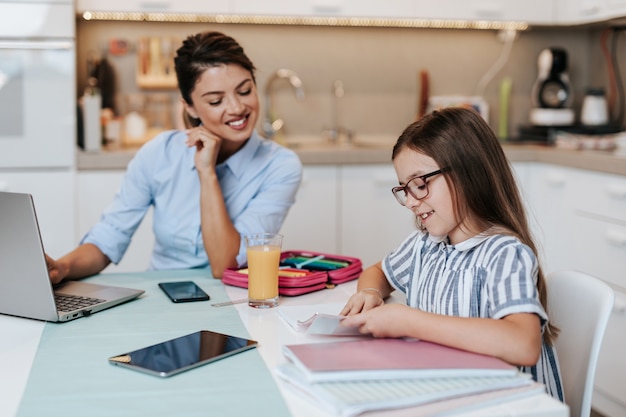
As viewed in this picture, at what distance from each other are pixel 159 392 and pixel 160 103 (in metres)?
2.70

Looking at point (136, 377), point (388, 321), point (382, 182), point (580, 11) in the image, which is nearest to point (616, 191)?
point (382, 182)

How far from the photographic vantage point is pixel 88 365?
125 centimetres

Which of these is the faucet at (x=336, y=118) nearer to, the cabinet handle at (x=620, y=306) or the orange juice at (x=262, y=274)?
the cabinet handle at (x=620, y=306)

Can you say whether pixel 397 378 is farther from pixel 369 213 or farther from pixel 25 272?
pixel 369 213

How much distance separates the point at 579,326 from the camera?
1.49 metres

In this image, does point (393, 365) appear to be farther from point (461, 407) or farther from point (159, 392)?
Answer: point (159, 392)

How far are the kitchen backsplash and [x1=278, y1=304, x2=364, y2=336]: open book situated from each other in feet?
7.65

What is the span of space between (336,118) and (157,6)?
1000mm

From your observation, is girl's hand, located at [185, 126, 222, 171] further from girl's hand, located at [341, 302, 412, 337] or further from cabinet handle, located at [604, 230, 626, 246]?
cabinet handle, located at [604, 230, 626, 246]

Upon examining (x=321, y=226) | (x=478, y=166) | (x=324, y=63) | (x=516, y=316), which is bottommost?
(x=321, y=226)

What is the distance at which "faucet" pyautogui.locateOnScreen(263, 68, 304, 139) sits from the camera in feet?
12.3

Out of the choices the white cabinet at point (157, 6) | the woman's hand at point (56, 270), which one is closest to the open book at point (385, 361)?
the woman's hand at point (56, 270)

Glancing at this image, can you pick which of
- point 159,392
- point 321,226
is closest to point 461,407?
point 159,392

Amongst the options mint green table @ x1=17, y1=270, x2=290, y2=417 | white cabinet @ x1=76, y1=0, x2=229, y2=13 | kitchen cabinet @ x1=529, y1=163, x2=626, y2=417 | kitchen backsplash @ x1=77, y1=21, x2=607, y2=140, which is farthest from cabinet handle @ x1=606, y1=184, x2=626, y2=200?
mint green table @ x1=17, y1=270, x2=290, y2=417
